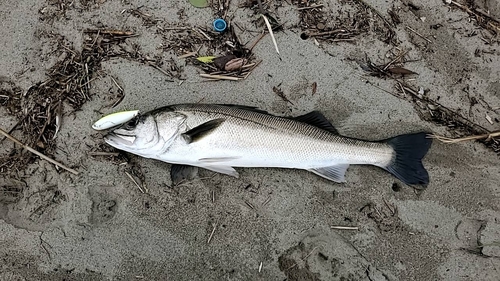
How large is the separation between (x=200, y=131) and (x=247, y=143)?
430mm

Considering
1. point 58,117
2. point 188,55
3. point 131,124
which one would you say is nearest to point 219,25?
point 188,55

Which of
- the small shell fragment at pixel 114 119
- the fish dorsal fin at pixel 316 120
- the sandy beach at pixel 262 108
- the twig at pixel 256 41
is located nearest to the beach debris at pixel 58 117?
the sandy beach at pixel 262 108

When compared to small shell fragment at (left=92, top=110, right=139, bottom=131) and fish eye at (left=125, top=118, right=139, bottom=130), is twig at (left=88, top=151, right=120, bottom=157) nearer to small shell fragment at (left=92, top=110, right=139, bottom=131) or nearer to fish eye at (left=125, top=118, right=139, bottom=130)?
small shell fragment at (left=92, top=110, right=139, bottom=131)

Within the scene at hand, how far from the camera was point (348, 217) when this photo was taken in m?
4.02

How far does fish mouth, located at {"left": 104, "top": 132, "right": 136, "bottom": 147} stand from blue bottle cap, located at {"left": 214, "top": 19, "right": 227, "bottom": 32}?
4.65 feet

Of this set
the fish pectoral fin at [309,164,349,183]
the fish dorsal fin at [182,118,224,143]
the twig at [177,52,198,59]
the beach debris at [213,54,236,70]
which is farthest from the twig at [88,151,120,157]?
the fish pectoral fin at [309,164,349,183]

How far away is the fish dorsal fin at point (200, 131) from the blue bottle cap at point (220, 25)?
1.11m

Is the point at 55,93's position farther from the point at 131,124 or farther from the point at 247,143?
the point at 247,143

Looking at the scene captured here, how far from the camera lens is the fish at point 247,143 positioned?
3732 mm

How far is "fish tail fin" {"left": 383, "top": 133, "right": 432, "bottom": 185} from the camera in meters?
3.98

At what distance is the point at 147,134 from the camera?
372cm

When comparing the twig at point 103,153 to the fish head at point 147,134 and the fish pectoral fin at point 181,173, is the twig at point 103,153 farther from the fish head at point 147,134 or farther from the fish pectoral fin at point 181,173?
the fish pectoral fin at point 181,173

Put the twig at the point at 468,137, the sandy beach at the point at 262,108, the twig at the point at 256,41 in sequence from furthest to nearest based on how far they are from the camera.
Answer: the twig at the point at 256,41 → the twig at the point at 468,137 → the sandy beach at the point at 262,108

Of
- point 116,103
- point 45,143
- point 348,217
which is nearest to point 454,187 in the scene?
point 348,217
